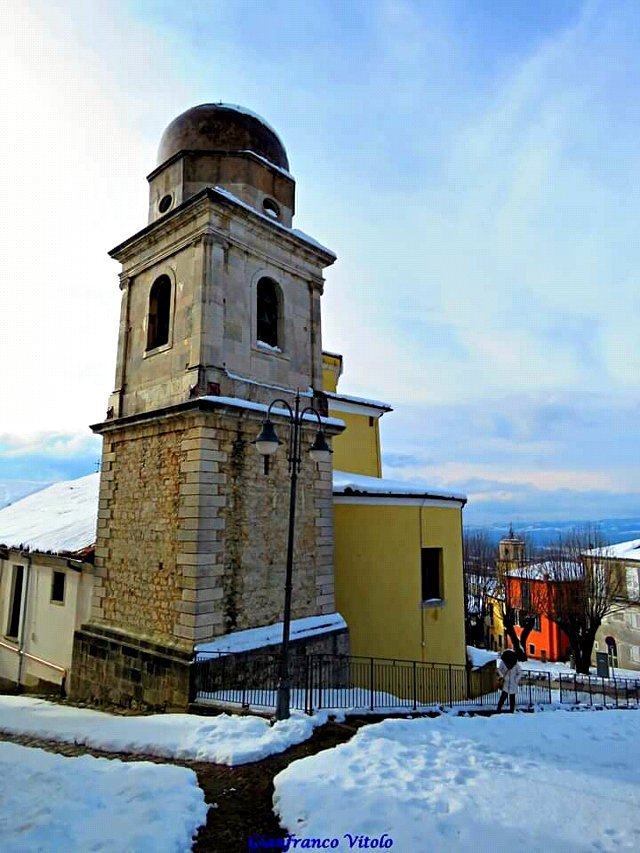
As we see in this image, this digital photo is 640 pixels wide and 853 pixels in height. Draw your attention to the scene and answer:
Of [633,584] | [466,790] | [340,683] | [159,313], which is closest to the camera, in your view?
[466,790]

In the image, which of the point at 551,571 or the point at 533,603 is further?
the point at 533,603

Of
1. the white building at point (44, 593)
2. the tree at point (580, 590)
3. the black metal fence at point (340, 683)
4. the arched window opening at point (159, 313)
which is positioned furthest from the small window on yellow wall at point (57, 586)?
the tree at point (580, 590)

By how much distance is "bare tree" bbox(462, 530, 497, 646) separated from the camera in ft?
127

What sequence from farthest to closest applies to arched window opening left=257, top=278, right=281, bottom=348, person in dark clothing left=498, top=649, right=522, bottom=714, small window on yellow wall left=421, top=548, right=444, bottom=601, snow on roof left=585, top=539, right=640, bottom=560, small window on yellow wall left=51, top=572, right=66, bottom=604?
snow on roof left=585, top=539, right=640, bottom=560 → small window on yellow wall left=421, top=548, right=444, bottom=601 → small window on yellow wall left=51, top=572, right=66, bottom=604 → arched window opening left=257, top=278, right=281, bottom=348 → person in dark clothing left=498, top=649, right=522, bottom=714

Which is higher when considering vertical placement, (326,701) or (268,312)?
(268,312)

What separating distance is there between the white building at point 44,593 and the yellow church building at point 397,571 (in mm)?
6519

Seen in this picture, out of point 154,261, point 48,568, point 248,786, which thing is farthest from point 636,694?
point 154,261

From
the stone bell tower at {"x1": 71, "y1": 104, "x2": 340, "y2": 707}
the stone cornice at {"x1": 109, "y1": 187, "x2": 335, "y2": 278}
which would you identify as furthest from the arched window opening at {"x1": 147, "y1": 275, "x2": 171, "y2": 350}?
the stone cornice at {"x1": 109, "y1": 187, "x2": 335, "y2": 278}

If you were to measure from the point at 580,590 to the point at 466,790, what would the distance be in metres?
29.2

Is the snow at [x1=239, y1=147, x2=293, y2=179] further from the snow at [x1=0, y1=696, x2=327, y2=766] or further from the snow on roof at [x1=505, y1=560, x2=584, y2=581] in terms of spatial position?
the snow on roof at [x1=505, y1=560, x2=584, y2=581]

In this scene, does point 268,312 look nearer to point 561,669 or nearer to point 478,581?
point 561,669

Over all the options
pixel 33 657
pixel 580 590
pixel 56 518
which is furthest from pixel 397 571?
pixel 580 590

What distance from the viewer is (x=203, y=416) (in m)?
10.6

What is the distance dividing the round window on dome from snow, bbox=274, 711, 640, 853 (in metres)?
11.4
